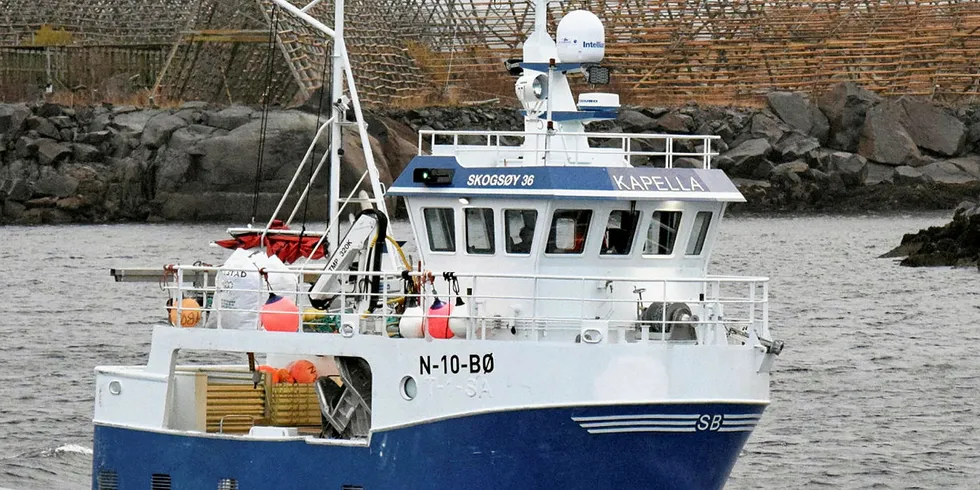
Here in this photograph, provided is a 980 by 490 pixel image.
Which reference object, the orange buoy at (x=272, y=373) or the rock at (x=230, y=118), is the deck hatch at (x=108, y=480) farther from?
the rock at (x=230, y=118)

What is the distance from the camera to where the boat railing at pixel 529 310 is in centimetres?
1981

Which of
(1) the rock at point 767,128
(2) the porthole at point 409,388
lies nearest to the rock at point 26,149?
(1) the rock at point 767,128

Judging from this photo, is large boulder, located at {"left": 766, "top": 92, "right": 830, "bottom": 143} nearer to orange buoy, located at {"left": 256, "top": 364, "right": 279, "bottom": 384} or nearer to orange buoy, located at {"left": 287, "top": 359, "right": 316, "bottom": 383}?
orange buoy, located at {"left": 287, "top": 359, "right": 316, "bottom": 383}

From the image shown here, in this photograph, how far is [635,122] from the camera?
90000 mm

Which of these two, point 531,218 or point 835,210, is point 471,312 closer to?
point 531,218

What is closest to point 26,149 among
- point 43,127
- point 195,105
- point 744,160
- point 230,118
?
→ point 43,127

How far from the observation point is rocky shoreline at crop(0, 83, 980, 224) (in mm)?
74938

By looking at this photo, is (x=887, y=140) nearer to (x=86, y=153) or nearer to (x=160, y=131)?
(x=160, y=131)

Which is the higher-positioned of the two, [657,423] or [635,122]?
[657,423]

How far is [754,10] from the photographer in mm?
116500

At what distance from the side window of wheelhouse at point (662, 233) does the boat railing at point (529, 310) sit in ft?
1.27

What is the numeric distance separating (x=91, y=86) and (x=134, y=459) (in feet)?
257

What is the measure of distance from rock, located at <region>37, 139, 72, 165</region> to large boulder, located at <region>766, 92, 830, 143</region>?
3610 centimetres

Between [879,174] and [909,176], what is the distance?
6.06 ft
